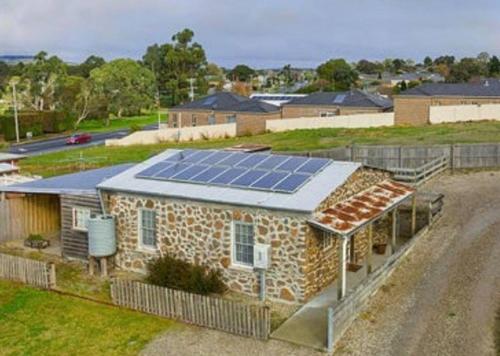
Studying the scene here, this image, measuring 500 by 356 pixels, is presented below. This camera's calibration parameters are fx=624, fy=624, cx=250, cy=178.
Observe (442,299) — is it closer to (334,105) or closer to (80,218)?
(80,218)

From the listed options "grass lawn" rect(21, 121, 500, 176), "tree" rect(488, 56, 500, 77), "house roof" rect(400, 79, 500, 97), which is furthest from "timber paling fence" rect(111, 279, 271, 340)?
"tree" rect(488, 56, 500, 77)

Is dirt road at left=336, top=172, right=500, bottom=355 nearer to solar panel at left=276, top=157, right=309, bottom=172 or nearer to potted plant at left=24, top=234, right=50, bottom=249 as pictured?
solar panel at left=276, top=157, right=309, bottom=172

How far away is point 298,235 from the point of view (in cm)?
1745

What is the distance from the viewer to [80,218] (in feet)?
72.8

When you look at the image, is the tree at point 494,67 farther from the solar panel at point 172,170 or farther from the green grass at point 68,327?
the green grass at point 68,327

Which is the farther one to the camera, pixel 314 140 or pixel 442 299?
pixel 314 140

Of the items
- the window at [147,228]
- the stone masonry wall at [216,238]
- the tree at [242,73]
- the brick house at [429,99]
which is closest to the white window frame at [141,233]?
the window at [147,228]

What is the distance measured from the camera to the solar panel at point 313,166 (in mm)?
19987

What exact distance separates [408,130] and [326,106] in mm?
13637

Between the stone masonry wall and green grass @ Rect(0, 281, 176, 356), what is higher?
the stone masonry wall

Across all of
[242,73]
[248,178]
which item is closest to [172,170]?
[248,178]

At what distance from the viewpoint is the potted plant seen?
78.9 ft

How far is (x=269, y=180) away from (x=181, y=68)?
91004 millimetres

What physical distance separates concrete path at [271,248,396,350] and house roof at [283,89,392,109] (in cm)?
4555
